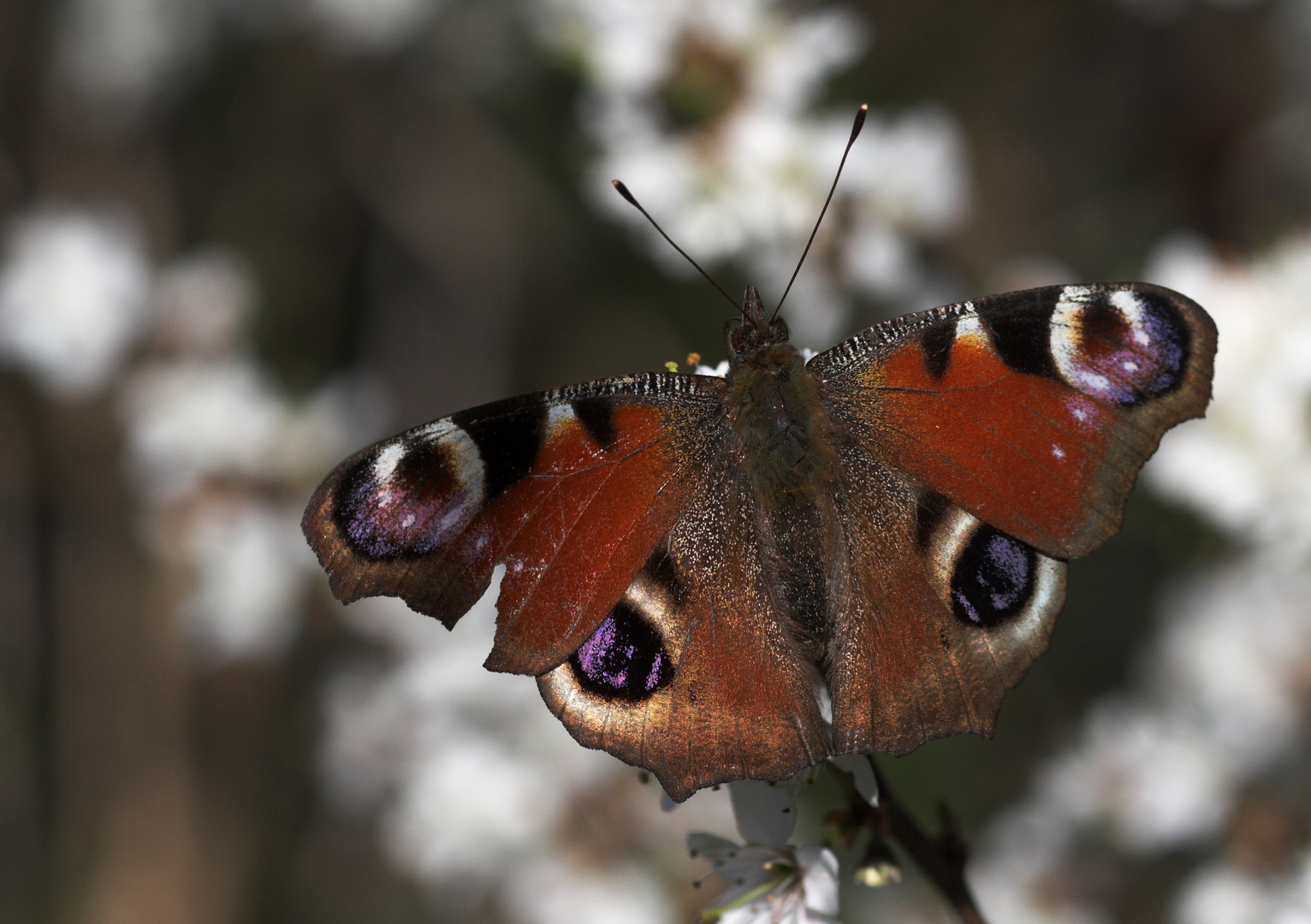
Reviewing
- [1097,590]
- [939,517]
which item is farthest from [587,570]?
[1097,590]

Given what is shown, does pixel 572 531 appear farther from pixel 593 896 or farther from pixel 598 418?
pixel 593 896

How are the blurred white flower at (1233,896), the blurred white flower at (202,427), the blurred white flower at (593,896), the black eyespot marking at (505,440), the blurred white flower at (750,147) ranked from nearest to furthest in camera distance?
1. the black eyespot marking at (505,440)
2. the blurred white flower at (1233,896)
3. the blurred white flower at (750,147)
4. the blurred white flower at (593,896)
5. the blurred white flower at (202,427)

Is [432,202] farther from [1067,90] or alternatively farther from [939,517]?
[939,517]

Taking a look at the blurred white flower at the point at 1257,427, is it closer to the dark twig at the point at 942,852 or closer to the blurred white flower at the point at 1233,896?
Answer: the blurred white flower at the point at 1233,896

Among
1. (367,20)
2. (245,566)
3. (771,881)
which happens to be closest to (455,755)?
(245,566)

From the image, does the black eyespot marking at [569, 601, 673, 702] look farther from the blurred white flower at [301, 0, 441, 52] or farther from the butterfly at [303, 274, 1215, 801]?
the blurred white flower at [301, 0, 441, 52]

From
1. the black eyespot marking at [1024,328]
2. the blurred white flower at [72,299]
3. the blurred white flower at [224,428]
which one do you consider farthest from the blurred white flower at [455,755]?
the black eyespot marking at [1024,328]

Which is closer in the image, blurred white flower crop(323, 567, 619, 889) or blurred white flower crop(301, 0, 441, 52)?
blurred white flower crop(323, 567, 619, 889)

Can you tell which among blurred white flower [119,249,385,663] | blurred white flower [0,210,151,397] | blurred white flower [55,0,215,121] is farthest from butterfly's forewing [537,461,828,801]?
blurred white flower [55,0,215,121]
